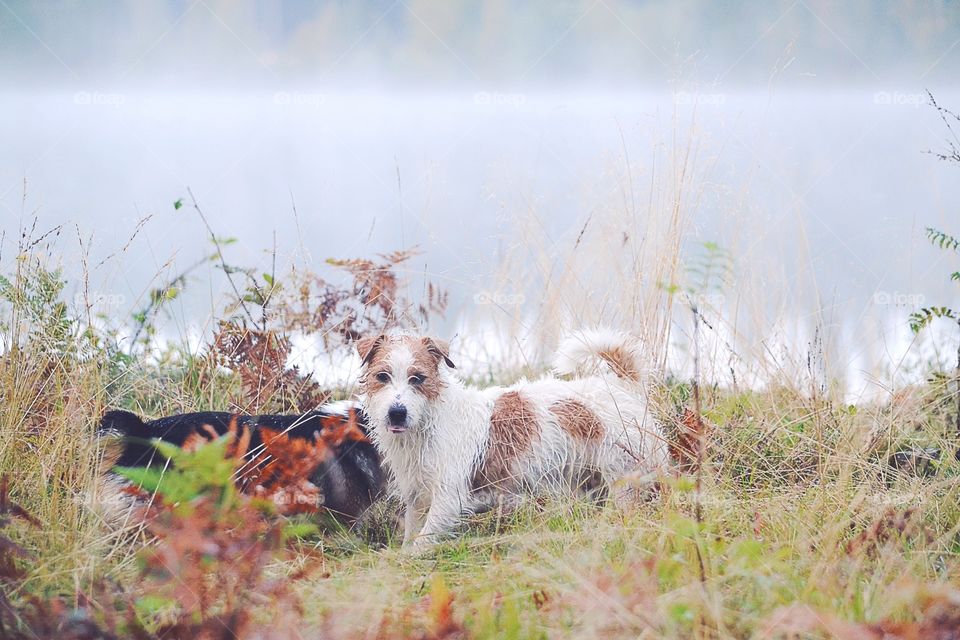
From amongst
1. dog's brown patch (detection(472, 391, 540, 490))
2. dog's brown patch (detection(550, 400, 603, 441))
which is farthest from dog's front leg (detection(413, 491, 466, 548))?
dog's brown patch (detection(550, 400, 603, 441))

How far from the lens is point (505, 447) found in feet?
12.5

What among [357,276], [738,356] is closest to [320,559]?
[357,276]

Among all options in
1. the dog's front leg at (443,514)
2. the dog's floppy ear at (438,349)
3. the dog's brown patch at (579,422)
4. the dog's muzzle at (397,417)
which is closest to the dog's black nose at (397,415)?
the dog's muzzle at (397,417)

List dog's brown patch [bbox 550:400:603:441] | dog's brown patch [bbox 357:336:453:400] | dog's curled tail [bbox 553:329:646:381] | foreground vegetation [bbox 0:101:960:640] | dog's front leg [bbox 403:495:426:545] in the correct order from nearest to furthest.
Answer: foreground vegetation [bbox 0:101:960:640]
dog's brown patch [bbox 357:336:453:400]
dog's front leg [bbox 403:495:426:545]
dog's brown patch [bbox 550:400:603:441]
dog's curled tail [bbox 553:329:646:381]

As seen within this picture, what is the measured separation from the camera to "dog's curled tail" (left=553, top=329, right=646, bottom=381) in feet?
13.1

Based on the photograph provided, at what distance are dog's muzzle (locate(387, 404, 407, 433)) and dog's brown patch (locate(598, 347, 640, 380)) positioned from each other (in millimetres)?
1056

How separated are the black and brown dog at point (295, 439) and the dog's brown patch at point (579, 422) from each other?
0.87 metres

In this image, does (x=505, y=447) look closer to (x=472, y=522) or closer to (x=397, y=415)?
(x=472, y=522)

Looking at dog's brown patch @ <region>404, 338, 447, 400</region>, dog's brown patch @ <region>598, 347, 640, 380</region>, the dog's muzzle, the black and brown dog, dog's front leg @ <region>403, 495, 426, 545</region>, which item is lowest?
dog's front leg @ <region>403, 495, 426, 545</region>

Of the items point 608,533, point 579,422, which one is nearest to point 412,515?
point 579,422

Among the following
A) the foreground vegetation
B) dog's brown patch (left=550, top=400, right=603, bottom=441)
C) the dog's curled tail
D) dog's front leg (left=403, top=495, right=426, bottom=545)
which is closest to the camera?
the foreground vegetation

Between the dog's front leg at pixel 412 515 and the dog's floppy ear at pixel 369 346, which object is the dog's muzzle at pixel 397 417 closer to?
the dog's floppy ear at pixel 369 346

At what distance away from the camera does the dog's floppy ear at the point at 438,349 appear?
3648 mm

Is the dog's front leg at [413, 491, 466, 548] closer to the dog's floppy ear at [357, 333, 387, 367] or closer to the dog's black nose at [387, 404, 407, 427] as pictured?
the dog's black nose at [387, 404, 407, 427]
